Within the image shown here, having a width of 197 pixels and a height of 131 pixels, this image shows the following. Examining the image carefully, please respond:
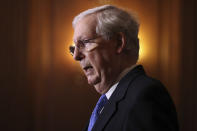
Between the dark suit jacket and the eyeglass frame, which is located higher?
the eyeglass frame

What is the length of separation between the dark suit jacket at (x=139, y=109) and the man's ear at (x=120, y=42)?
6.6 inches

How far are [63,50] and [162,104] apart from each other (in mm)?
2648

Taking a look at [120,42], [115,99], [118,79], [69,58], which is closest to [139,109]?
[115,99]

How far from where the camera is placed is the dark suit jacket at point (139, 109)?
3.51ft

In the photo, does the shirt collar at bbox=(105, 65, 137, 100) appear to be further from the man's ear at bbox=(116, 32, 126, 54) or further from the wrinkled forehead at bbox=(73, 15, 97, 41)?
the wrinkled forehead at bbox=(73, 15, 97, 41)

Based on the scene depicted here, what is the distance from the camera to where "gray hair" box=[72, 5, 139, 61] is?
1.40m

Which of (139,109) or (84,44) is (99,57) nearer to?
(84,44)

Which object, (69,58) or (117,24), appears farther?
(69,58)

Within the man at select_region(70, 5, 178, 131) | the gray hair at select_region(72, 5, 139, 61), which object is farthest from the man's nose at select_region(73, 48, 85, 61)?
the gray hair at select_region(72, 5, 139, 61)

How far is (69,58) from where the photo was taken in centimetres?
366

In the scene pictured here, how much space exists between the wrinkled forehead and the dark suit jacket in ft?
1.01

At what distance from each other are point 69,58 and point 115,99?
2.44 m

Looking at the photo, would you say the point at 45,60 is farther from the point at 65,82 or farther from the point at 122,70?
the point at 122,70

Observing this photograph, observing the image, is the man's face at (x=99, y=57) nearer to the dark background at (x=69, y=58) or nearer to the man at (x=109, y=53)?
the man at (x=109, y=53)
